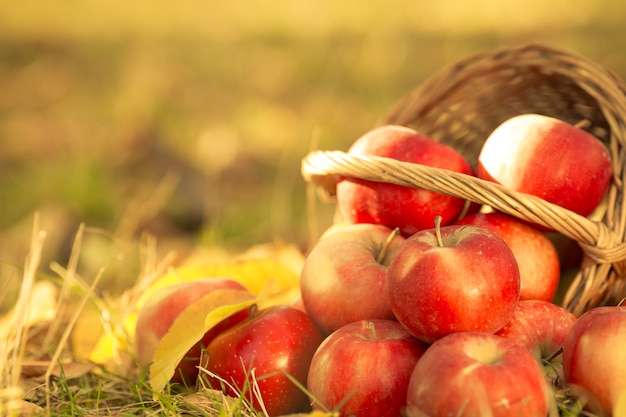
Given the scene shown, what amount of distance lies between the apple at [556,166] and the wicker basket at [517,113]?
0.07 metres

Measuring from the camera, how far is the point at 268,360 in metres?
1.51

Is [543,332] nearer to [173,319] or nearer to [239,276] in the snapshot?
[173,319]

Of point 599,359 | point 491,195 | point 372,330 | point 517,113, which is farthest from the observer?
point 517,113

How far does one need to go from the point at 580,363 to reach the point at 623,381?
8 cm

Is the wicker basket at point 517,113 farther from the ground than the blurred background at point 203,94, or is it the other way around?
the wicker basket at point 517,113

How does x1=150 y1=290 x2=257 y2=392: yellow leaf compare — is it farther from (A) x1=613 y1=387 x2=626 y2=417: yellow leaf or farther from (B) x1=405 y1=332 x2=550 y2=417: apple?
(A) x1=613 y1=387 x2=626 y2=417: yellow leaf

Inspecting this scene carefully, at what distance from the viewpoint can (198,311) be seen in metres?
1.63

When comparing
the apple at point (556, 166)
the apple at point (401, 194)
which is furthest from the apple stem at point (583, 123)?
the apple at point (401, 194)

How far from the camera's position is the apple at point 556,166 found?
1.63 metres

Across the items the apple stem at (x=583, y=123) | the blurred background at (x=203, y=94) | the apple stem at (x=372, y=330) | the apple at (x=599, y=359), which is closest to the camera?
the apple at (x=599, y=359)

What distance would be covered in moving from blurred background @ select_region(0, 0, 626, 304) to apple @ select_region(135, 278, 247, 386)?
1.32 m

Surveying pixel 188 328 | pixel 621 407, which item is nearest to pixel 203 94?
pixel 188 328

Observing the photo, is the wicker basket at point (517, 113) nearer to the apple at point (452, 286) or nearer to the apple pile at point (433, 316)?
the apple pile at point (433, 316)

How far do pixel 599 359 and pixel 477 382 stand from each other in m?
0.28
